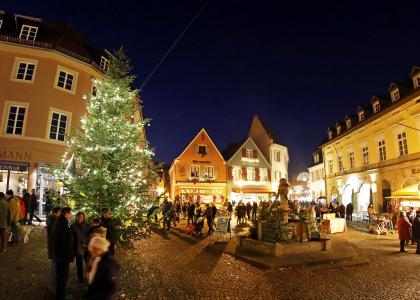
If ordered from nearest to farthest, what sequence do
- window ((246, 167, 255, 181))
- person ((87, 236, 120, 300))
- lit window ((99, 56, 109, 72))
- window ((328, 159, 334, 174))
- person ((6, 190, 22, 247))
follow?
1. person ((87, 236, 120, 300))
2. person ((6, 190, 22, 247))
3. lit window ((99, 56, 109, 72))
4. window ((328, 159, 334, 174))
5. window ((246, 167, 255, 181))

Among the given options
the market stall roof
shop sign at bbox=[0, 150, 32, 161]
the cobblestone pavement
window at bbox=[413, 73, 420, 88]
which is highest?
window at bbox=[413, 73, 420, 88]

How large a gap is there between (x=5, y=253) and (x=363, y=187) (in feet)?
105

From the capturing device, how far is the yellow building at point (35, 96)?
752 inches

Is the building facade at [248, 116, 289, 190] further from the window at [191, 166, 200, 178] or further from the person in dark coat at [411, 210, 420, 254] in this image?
the person in dark coat at [411, 210, 420, 254]

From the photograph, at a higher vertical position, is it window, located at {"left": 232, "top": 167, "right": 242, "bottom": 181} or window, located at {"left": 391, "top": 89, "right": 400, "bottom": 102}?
window, located at {"left": 391, "top": 89, "right": 400, "bottom": 102}

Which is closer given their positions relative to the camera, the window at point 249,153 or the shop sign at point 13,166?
the shop sign at point 13,166

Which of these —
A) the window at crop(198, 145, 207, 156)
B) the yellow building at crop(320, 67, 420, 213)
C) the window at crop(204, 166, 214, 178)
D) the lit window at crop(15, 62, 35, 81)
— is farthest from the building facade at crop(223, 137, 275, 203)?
the lit window at crop(15, 62, 35, 81)

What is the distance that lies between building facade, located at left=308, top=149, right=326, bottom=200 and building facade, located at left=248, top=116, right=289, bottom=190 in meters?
5.05

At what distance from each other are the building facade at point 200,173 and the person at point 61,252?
111 feet

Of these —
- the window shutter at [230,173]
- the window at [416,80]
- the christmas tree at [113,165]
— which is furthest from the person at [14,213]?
the window shutter at [230,173]

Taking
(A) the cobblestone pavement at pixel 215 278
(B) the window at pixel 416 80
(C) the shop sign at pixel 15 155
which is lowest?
(A) the cobblestone pavement at pixel 215 278

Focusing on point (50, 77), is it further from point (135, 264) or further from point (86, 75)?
point (135, 264)

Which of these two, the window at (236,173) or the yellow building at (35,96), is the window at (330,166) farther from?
the yellow building at (35,96)

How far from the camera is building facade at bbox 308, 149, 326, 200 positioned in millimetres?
46906
